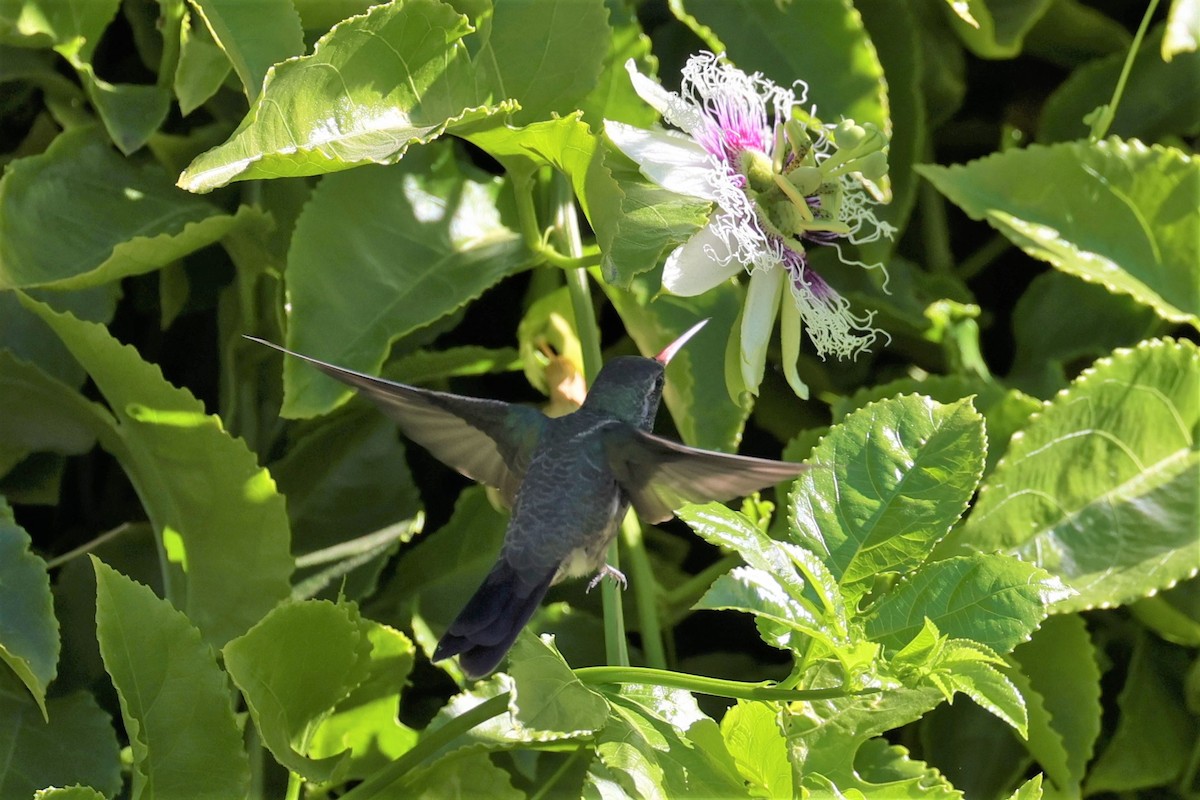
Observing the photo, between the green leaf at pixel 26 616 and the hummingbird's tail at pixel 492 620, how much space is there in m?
0.16

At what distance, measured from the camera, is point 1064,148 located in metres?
0.72

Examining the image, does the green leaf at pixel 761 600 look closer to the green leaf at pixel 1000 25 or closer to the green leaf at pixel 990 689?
the green leaf at pixel 990 689

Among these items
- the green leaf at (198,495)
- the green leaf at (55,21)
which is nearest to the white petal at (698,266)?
the green leaf at (198,495)

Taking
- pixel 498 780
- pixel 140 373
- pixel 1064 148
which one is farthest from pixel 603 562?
pixel 1064 148

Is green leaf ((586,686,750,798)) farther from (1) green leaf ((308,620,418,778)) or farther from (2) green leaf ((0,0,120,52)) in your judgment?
(2) green leaf ((0,0,120,52))

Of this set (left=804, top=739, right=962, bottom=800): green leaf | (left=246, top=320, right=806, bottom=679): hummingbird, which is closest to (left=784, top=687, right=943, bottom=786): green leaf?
(left=804, top=739, right=962, bottom=800): green leaf

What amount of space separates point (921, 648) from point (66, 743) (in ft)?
1.28

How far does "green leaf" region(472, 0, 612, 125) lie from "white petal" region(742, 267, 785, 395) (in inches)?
5.3

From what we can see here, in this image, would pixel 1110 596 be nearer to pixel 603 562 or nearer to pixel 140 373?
pixel 603 562

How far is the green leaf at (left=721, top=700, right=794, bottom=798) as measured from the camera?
1.58 feet

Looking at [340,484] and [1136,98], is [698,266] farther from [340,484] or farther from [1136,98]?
[1136,98]

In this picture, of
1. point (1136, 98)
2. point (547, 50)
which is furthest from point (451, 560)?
point (1136, 98)

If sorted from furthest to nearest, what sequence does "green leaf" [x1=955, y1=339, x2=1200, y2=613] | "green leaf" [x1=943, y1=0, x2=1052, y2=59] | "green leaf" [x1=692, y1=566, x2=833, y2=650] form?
1. "green leaf" [x1=943, y1=0, x2=1052, y2=59]
2. "green leaf" [x1=955, y1=339, x2=1200, y2=613]
3. "green leaf" [x1=692, y1=566, x2=833, y2=650]

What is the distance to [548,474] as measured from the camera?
582 millimetres
